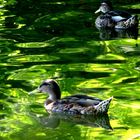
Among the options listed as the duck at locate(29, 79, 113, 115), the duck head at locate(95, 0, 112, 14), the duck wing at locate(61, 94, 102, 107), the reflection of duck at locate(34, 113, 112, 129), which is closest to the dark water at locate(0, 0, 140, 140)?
the reflection of duck at locate(34, 113, 112, 129)

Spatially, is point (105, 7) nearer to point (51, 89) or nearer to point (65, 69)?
point (65, 69)

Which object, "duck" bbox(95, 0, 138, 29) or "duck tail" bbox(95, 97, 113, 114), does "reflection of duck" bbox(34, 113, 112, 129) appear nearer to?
"duck tail" bbox(95, 97, 113, 114)

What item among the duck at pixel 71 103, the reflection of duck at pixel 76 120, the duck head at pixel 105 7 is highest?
the duck head at pixel 105 7

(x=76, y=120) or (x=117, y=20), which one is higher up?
(x=117, y=20)

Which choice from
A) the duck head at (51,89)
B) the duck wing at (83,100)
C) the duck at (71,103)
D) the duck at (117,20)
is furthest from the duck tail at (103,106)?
the duck at (117,20)

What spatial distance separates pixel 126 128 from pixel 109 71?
14.9 ft

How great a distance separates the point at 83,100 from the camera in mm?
13969

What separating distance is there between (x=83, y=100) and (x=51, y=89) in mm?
1089

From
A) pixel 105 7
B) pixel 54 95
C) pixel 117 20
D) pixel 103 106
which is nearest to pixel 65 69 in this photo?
pixel 54 95

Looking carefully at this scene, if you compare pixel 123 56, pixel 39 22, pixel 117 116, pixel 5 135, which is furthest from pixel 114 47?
pixel 5 135

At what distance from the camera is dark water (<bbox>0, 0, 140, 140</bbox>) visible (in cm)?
1323

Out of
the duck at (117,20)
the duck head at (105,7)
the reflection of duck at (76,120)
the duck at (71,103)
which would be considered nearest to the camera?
the reflection of duck at (76,120)

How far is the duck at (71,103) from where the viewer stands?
44.6ft

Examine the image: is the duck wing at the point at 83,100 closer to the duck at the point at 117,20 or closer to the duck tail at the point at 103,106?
the duck tail at the point at 103,106
